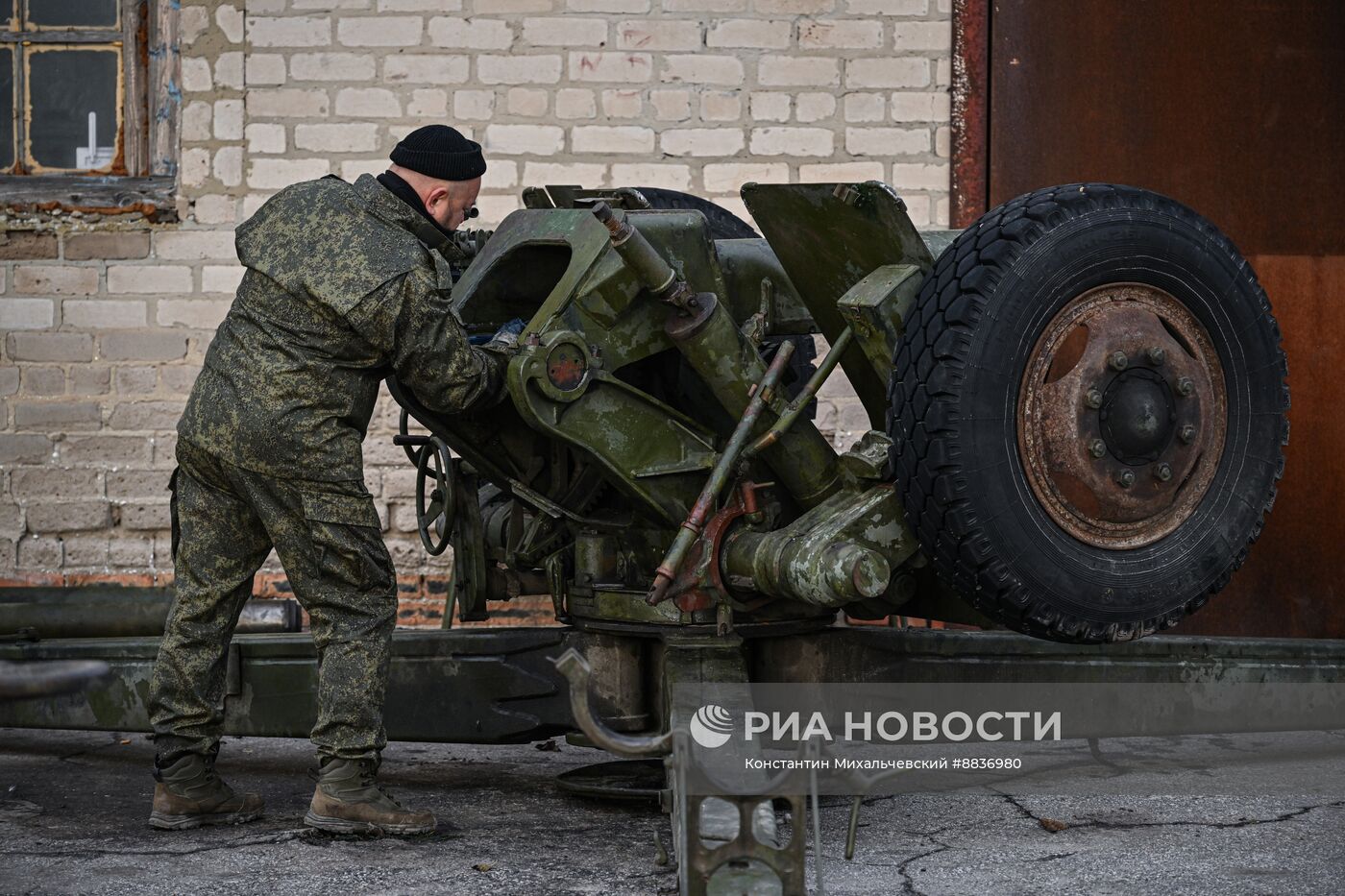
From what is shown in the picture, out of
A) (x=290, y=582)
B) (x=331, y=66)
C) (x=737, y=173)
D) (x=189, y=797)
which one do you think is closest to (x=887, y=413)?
(x=290, y=582)

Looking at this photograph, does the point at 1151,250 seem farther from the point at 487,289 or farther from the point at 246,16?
the point at 246,16

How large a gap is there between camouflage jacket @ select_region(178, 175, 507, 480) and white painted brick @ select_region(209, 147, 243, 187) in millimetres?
3134

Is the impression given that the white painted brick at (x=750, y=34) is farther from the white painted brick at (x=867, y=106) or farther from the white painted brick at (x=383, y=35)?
the white painted brick at (x=383, y=35)

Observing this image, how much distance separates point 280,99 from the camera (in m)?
7.27

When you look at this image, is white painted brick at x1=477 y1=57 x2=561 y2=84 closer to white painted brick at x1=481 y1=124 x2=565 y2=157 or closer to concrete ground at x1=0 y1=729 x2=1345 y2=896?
white painted brick at x1=481 y1=124 x2=565 y2=157

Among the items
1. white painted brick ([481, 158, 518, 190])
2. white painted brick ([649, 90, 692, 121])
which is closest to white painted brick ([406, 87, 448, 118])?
white painted brick ([481, 158, 518, 190])

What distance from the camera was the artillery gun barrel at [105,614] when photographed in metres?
5.46

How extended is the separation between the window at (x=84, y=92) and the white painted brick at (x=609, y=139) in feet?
5.65

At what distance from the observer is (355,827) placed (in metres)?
4.33

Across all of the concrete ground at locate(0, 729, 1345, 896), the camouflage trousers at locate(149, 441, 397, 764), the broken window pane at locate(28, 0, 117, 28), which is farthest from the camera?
the broken window pane at locate(28, 0, 117, 28)

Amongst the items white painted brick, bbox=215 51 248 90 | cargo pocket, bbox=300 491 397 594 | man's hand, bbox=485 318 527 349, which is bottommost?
cargo pocket, bbox=300 491 397 594

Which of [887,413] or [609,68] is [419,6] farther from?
[887,413]

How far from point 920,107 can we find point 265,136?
2.73m

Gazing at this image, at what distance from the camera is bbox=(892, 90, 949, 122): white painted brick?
7.27m
